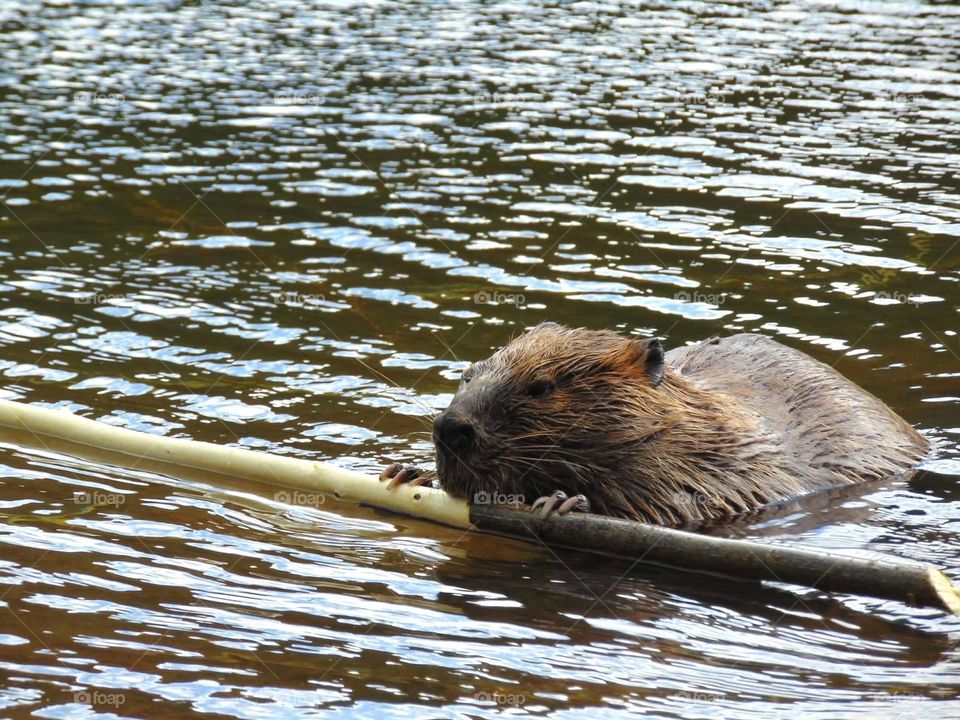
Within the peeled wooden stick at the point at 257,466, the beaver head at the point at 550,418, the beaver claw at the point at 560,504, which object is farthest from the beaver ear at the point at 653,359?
the peeled wooden stick at the point at 257,466

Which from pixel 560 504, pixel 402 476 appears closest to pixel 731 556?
pixel 560 504

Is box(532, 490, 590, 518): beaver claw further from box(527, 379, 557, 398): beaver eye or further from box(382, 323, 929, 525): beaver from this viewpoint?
box(527, 379, 557, 398): beaver eye

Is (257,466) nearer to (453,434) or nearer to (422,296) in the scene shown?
(453,434)

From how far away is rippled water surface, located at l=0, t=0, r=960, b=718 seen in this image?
5.48m

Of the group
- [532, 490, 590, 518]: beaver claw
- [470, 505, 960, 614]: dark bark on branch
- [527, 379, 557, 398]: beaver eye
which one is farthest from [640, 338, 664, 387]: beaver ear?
[470, 505, 960, 614]: dark bark on branch

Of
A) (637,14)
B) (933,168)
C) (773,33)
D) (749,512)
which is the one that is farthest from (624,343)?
(637,14)

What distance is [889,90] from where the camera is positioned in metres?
16.7

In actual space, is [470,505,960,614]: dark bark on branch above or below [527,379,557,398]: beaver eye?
below

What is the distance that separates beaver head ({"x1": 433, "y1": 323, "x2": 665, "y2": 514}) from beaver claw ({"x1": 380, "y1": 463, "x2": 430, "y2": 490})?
9.5 inches

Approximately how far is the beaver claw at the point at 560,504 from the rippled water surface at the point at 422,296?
265 millimetres

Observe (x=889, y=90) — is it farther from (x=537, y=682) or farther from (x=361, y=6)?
(x=537, y=682)

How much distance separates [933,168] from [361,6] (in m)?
12.2

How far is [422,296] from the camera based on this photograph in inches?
432

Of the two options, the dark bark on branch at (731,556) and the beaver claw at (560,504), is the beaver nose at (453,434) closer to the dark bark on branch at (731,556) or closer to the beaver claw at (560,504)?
the dark bark on branch at (731,556)
